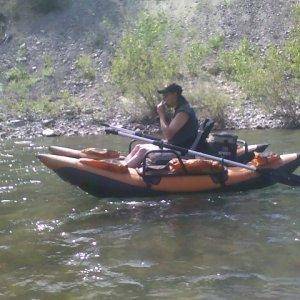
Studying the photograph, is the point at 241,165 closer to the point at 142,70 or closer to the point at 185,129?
the point at 185,129

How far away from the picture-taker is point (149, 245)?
24.2ft

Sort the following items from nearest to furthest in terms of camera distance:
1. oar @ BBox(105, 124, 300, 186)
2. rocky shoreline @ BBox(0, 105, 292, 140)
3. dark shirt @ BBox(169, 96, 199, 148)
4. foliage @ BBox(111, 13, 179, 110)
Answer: oar @ BBox(105, 124, 300, 186) < dark shirt @ BBox(169, 96, 199, 148) < rocky shoreline @ BBox(0, 105, 292, 140) < foliage @ BBox(111, 13, 179, 110)

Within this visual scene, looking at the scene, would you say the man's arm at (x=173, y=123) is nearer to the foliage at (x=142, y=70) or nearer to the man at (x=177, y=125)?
the man at (x=177, y=125)

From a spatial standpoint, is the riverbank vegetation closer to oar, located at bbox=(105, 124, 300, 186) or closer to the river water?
oar, located at bbox=(105, 124, 300, 186)

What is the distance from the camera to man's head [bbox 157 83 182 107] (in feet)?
31.3

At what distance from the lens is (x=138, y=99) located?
22.2m

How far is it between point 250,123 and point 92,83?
8415 millimetres

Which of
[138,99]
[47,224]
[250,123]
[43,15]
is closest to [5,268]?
[47,224]

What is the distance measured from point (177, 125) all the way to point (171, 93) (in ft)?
1.52

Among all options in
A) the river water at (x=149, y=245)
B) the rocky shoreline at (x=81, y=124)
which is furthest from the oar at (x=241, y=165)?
the rocky shoreline at (x=81, y=124)

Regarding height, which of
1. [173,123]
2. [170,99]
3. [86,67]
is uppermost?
[86,67]

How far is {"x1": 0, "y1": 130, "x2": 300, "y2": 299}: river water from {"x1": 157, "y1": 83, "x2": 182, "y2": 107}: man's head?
1327 mm

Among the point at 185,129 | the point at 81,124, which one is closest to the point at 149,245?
the point at 185,129

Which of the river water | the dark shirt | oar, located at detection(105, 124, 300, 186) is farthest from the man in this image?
the river water
